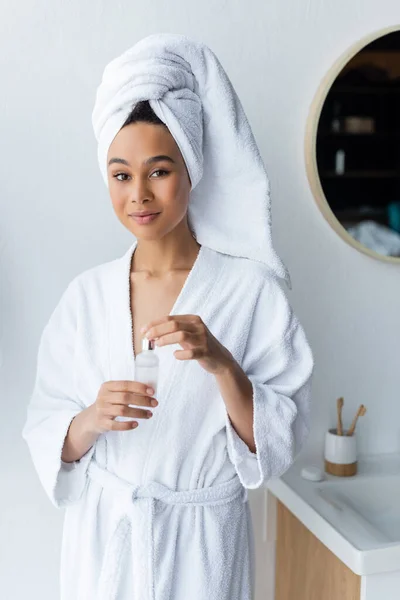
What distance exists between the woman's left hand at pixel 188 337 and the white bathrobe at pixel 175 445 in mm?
146

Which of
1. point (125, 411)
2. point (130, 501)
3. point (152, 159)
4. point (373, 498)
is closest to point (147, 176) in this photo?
point (152, 159)

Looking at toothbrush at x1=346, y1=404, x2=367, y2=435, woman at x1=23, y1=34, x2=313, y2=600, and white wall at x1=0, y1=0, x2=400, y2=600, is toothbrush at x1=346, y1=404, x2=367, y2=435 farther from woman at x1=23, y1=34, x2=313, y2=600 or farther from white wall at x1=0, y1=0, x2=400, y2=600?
woman at x1=23, y1=34, x2=313, y2=600

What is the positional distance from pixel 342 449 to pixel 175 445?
0.63 m

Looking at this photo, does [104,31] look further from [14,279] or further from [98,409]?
[98,409]

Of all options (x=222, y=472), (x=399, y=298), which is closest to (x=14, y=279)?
(x=222, y=472)

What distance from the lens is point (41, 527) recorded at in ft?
5.30

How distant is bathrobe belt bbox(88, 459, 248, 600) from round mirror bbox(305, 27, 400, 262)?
0.78 meters

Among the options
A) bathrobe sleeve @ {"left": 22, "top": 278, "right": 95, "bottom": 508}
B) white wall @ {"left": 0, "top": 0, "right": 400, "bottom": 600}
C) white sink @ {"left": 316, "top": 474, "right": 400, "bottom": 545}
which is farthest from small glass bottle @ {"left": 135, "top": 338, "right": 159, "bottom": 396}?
white sink @ {"left": 316, "top": 474, "right": 400, "bottom": 545}

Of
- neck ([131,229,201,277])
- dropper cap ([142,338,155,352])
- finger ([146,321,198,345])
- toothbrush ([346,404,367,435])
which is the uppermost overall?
neck ([131,229,201,277])

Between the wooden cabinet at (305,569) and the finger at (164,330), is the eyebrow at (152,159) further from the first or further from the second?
the wooden cabinet at (305,569)

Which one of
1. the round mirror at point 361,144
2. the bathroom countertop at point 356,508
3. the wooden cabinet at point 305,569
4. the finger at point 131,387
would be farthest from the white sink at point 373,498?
the finger at point 131,387

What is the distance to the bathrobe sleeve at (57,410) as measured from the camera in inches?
49.8

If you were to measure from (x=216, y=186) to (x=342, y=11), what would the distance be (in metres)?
0.70

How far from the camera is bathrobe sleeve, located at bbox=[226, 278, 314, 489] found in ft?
3.96
